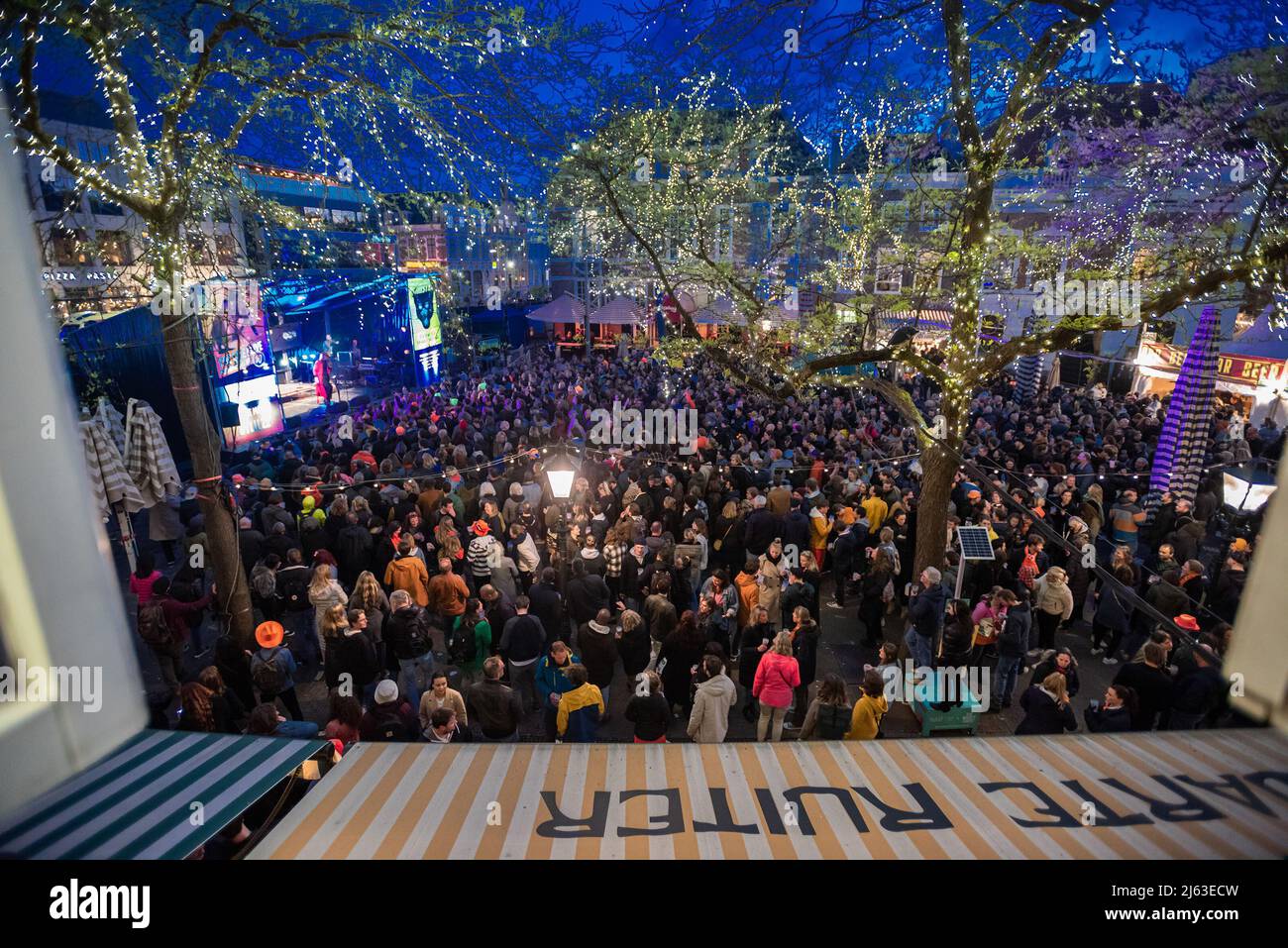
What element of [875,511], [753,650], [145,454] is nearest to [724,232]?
[875,511]

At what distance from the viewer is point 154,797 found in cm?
242

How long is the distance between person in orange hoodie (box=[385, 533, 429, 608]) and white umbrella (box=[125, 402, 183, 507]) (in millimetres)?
3502

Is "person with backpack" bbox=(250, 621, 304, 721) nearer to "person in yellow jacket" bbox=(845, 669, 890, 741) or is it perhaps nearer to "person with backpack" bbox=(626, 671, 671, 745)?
"person with backpack" bbox=(626, 671, 671, 745)

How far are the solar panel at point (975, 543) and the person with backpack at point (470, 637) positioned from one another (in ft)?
17.8

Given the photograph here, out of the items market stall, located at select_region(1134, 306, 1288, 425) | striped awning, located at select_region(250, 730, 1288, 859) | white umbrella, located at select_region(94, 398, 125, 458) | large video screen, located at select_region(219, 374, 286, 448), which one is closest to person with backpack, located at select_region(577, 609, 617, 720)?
striped awning, located at select_region(250, 730, 1288, 859)

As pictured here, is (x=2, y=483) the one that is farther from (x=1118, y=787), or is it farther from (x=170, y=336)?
(x=170, y=336)

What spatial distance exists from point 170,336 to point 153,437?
2.74 meters

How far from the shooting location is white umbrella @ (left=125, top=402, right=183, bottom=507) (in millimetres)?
7746

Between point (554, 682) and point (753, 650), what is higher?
point (554, 682)

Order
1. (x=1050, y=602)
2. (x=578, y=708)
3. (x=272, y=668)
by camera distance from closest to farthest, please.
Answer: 1. (x=578, y=708)
2. (x=272, y=668)
3. (x=1050, y=602)

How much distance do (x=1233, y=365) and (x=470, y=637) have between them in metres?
20.2

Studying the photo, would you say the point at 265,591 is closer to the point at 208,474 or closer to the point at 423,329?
the point at 208,474

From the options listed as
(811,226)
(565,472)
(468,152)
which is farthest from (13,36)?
(811,226)
